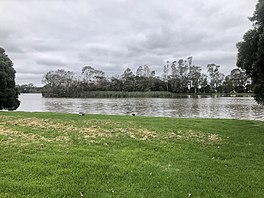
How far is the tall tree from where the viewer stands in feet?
89.9

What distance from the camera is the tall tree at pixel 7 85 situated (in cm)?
2739

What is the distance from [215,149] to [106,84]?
4409 inches

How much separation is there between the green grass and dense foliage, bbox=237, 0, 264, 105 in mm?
5797

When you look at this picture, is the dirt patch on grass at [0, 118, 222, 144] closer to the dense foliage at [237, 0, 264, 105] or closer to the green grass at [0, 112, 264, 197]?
the green grass at [0, 112, 264, 197]

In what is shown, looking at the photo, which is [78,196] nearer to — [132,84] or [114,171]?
[114,171]

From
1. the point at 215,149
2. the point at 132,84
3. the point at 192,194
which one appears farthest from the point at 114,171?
the point at 132,84

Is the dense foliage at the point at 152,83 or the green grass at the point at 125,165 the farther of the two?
the dense foliage at the point at 152,83

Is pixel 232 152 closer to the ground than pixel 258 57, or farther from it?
closer to the ground

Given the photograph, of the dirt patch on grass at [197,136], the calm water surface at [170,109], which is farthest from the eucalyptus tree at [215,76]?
the dirt patch on grass at [197,136]

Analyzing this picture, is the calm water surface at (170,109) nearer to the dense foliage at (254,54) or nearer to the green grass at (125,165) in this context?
the dense foliage at (254,54)

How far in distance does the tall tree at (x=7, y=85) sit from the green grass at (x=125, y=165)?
59.7 ft

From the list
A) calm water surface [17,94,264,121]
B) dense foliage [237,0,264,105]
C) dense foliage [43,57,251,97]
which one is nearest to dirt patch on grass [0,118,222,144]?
dense foliage [237,0,264,105]

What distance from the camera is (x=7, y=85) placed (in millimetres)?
28625

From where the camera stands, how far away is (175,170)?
6.80m
